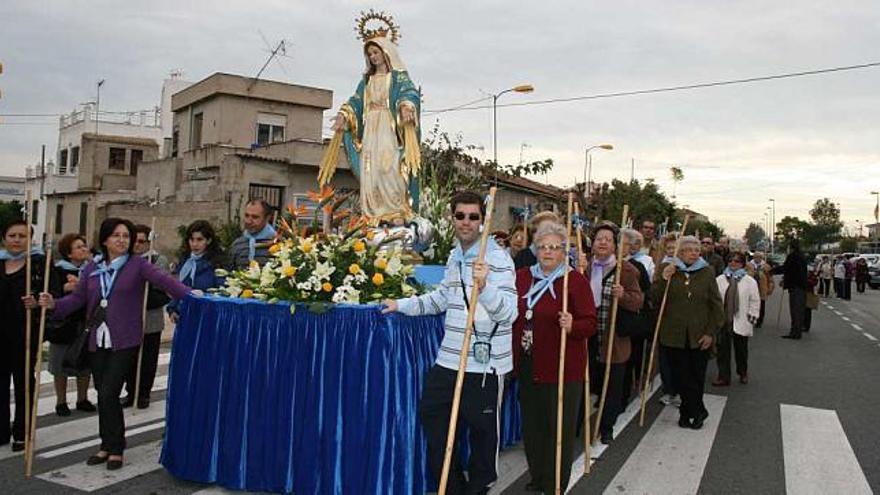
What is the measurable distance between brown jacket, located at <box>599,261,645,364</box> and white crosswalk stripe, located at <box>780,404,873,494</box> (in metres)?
1.50

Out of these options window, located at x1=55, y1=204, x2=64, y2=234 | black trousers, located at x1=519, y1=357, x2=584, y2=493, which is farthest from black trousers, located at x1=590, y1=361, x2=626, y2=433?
window, located at x1=55, y1=204, x2=64, y2=234

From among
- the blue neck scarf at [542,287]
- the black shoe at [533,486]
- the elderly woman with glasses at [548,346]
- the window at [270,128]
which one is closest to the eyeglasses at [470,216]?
the elderly woman with glasses at [548,346]

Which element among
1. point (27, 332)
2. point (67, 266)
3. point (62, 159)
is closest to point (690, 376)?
point (27, 332)

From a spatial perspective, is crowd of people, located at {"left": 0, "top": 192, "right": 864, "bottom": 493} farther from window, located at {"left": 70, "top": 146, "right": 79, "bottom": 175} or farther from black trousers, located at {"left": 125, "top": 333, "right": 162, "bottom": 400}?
window, located at {"left": 70, "top": 146, "right": 79, "bottom": 175}

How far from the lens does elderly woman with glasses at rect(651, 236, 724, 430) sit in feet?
21.2

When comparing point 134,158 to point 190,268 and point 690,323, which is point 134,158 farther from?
point 690,323

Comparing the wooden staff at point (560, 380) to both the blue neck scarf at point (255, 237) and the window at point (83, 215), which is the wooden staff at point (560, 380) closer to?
the blue neck scarf at point (255, 237)

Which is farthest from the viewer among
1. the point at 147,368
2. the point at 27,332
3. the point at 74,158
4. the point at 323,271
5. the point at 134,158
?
the point at 74,158

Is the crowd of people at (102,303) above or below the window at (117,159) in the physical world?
below

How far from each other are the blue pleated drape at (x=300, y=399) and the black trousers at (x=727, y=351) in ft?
17.7

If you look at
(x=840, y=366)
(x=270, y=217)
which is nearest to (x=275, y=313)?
(x=270, y=217)

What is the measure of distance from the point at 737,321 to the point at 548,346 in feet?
17.8

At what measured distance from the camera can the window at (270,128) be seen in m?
27.1

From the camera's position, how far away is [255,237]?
630cm
